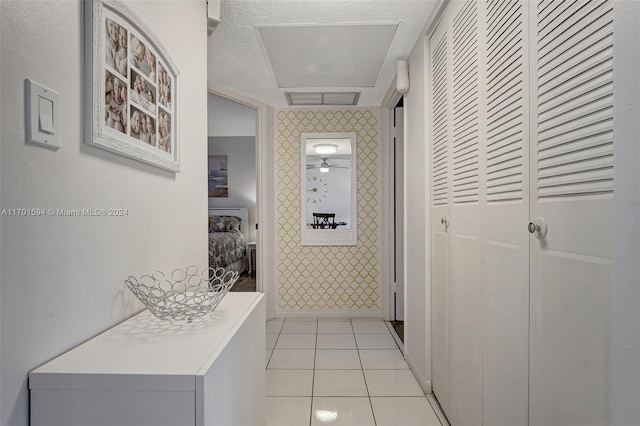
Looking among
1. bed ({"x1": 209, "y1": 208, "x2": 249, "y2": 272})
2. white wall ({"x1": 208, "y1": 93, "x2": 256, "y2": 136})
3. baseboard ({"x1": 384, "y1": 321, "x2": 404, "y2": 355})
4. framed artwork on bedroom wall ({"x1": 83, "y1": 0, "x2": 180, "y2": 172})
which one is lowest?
baseboard ({"x1": 384, "y1": 321, "x2": 404, "y2": 355})

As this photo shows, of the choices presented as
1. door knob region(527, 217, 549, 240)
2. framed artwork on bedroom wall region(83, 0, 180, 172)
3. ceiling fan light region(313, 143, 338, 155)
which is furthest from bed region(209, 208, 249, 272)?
door knob region(527, 217, 549, 240)

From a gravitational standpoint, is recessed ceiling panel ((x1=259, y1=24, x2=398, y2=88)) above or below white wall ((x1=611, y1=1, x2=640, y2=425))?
above

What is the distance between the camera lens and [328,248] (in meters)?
3.87

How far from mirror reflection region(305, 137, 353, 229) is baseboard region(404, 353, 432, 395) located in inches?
64.5

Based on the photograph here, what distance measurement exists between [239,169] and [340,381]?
16.4 feet

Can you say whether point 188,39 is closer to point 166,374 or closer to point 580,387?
point 166,374

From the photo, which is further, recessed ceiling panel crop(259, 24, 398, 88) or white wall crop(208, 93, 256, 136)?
white wall crop(208, 93, 256, 136)

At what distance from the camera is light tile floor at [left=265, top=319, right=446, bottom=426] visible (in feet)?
6.39

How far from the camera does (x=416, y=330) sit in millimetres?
2426

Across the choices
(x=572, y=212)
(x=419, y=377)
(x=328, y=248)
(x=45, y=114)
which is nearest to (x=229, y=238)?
(x=328, y=248)

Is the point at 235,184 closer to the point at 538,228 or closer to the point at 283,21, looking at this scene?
the point at 283,21

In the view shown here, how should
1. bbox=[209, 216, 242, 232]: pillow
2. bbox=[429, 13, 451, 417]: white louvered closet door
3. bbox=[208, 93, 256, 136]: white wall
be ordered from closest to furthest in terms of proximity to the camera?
bbox=[429, 13, 451, 417]: white louvered closet door, bbox=[208, 93, 256, 136]: white wall, bbox=[209, 216, 242, 232]: pillow

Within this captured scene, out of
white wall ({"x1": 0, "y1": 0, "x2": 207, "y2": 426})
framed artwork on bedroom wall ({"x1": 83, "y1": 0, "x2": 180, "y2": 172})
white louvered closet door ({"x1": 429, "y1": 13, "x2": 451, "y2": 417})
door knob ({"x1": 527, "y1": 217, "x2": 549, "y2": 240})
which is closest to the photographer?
white wall ({"x1": 0, "y1": 0, "x2": 207, "y2": 426})

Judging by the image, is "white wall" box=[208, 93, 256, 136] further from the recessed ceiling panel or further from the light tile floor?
the light tile floor
